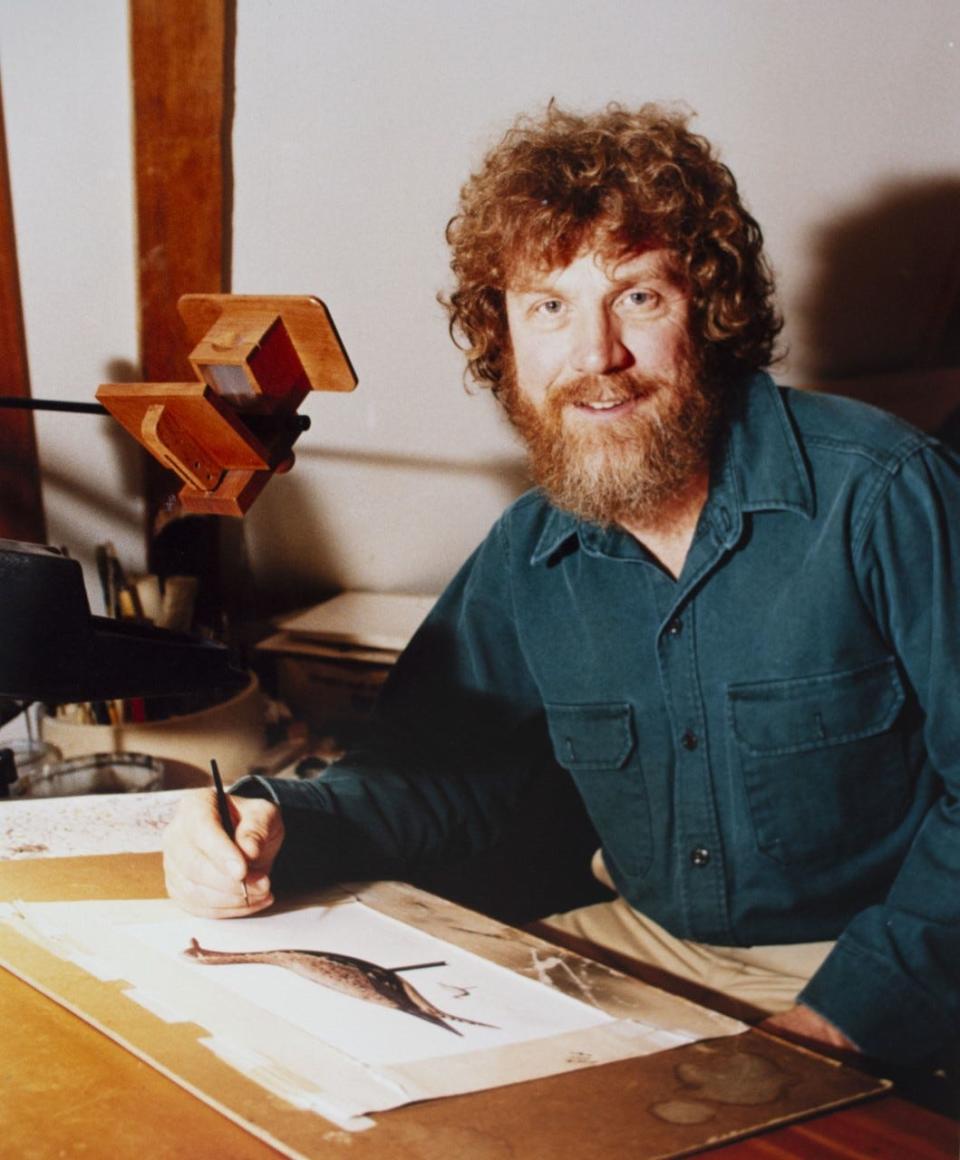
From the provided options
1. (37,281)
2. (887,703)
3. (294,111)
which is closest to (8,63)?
(37,281)

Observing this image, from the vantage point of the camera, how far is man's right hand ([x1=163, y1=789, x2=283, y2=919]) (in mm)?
997

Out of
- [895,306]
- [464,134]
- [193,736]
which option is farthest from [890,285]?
[193,736]

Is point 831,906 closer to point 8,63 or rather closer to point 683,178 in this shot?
point 683,178

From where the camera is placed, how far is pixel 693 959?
1327 millimetres

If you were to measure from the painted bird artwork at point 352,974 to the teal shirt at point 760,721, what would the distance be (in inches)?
7.2

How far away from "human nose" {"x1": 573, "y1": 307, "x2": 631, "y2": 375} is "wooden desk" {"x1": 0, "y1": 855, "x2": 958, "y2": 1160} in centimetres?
76

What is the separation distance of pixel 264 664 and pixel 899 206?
1.04 m

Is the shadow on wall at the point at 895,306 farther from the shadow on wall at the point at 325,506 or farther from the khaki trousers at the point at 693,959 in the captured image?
the khaki trousers at the point at 693,959

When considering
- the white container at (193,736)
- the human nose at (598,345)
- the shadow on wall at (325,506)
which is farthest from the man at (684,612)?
the white container at (193,736)

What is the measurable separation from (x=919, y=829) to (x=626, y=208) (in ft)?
2.50

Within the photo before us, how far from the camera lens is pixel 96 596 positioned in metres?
1.55

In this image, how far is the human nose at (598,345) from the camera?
4.19 ft

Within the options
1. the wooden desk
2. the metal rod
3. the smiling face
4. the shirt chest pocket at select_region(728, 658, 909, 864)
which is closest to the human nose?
the smiling face

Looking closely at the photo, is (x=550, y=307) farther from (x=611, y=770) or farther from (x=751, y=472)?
(x=611, y=770)
